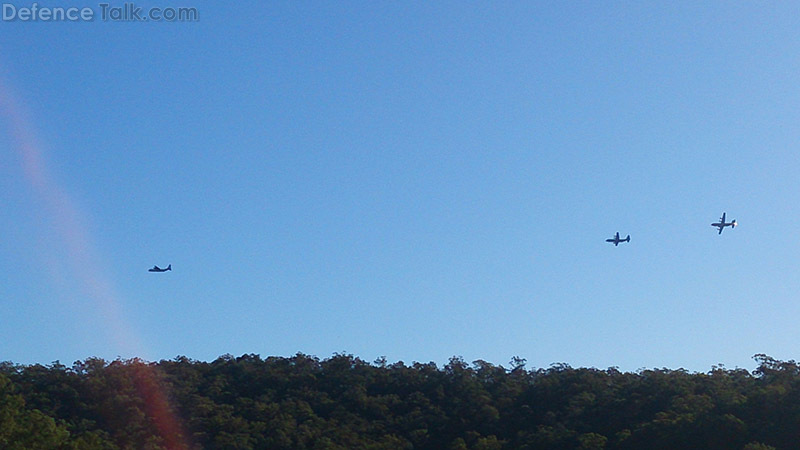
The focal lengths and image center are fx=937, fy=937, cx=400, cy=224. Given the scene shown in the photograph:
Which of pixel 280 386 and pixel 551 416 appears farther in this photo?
pixel 280 386

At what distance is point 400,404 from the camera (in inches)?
2397

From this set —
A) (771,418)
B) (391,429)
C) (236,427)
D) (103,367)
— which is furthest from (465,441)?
(103,367)

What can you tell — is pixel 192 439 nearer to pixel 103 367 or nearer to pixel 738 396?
pixel 103 367

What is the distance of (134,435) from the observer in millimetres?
52250

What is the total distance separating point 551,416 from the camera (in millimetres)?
55750

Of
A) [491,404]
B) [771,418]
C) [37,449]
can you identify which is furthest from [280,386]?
[771,418]

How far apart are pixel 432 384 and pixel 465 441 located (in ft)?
27.8

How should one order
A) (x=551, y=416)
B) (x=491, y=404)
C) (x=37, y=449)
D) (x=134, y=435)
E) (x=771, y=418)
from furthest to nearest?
(x=491, y=404), (x=551, y=416), (x=134, y=435), (x=771, y=418), (x=37, y=449)

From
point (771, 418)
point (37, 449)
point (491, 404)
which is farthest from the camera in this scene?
point (491, 404)

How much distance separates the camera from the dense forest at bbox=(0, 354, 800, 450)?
160 feet

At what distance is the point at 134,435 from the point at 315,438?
1006cm

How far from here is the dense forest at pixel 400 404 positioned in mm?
48781

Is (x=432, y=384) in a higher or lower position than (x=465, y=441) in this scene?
higher

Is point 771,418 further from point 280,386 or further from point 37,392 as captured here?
point 37,392
